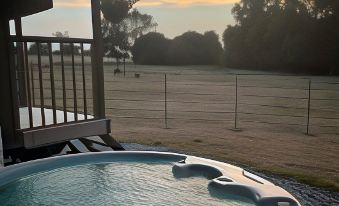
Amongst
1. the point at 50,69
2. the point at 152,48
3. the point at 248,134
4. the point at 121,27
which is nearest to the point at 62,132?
the point at 50,69

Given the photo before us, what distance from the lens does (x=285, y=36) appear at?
20.0 m

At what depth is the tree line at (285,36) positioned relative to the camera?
18.9 m

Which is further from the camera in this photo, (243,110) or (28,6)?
(243,110)

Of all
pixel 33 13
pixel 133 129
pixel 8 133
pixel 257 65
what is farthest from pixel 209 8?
pixel 8 133

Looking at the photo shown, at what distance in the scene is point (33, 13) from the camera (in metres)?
3.99

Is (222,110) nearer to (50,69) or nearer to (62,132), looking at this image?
(62,132)

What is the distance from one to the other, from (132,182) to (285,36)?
1835 cm

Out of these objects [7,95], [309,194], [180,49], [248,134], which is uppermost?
[180,49]

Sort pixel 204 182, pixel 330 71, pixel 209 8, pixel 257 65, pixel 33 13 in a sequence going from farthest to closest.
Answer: pixel 257 65 → pixel 330 71 → pixel 209 8 → pixel 33 13 → pixel 204 182

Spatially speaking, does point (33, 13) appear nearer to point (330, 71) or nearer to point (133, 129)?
point (133, 129)

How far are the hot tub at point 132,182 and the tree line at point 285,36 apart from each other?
1686 cm

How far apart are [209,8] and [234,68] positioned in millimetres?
6759

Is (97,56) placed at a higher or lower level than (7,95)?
higher

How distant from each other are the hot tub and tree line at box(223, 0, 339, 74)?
16.9m
